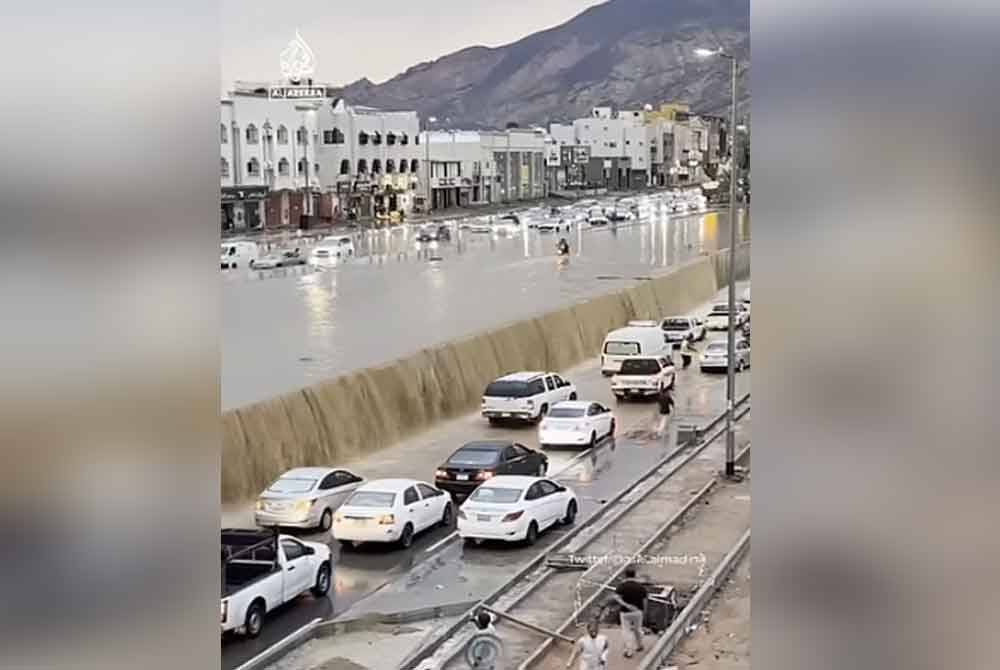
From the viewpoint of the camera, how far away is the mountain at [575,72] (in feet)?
6.07

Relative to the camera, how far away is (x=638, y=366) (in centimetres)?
189

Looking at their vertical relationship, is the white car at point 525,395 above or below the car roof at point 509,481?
above

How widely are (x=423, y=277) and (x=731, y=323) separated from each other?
1.73 feet

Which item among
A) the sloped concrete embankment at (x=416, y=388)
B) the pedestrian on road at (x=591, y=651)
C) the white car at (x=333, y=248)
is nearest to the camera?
the pedestrian on road at (x=591, y=651)

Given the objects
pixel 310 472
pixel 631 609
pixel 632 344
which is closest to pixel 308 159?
pixel 310 472

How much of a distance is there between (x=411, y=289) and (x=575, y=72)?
453 millimetres

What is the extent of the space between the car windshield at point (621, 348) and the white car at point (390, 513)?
35 cm

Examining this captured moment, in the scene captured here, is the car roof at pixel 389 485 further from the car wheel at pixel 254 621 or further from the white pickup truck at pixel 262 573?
the car wheel at pixel 254 621

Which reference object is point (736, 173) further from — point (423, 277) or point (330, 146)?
point (330, 146)

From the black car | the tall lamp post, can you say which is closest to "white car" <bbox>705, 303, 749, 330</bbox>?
the tall lamp post

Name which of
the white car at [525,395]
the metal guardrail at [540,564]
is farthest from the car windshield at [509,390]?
the metal guardrail at [540,564]

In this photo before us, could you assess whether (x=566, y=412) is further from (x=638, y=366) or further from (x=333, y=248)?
(x=333, y=248)
